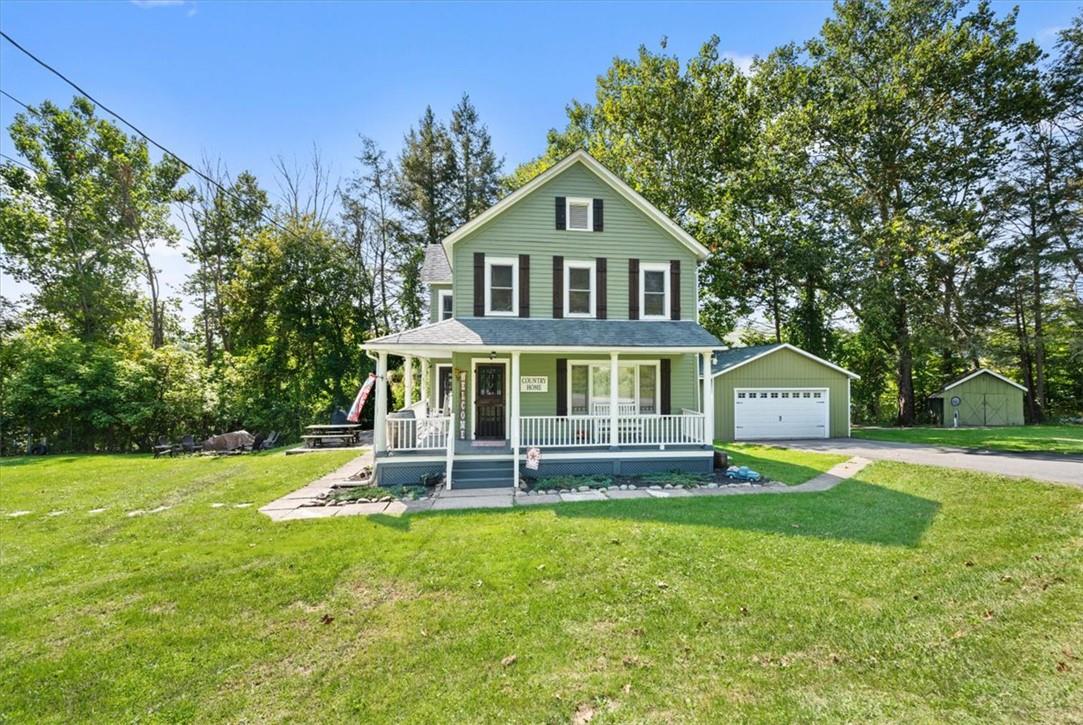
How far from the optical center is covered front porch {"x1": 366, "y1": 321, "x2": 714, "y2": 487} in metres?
10.4

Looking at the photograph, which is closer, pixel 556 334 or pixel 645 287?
pixel 556 334

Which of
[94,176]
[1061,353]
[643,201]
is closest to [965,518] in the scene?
[643,201]

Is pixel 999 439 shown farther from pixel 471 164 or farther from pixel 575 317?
pixel 471 164

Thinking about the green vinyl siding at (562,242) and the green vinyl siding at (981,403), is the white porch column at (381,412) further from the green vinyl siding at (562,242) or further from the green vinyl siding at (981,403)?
the green vinyl siding at (981,403)

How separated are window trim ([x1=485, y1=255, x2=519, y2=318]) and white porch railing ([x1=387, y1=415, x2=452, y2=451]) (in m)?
3.51

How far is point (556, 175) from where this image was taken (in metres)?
13.1

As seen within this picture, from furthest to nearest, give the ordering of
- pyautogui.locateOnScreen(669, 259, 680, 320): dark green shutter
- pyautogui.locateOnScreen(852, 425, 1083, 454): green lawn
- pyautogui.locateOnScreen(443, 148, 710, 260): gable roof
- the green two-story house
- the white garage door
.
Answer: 1. the white garage door
2. pyautogui.locateOnScreen(852, 425, 1083, 454): green lawn
3. pyautogui.locateOnScreen(669, 259, 680, 320): dark green shutter
4. pyautogui.locateOnScreen(443, 148, 710, 260): gable roof
5. the green two-story house

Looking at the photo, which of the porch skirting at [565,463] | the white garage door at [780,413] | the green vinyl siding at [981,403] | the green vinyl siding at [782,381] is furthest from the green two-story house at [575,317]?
the green vinyl siding at [981,403]

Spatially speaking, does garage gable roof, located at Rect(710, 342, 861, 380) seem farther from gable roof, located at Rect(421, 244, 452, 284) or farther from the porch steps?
gable roof, located at Rect(421, 244, 452, 284)

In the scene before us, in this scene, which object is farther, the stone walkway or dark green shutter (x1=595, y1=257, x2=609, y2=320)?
dark green shutter (x1=595, y1=257, x2=609, y2=320)

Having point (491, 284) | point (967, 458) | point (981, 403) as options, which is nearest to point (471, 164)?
point (491, 284)

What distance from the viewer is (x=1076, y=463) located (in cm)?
1106

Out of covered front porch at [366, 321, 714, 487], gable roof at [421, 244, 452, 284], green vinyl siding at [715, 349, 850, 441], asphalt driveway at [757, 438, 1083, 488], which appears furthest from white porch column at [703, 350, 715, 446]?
gable roof at [421, 244, 452, 284]

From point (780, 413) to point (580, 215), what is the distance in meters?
12.0
